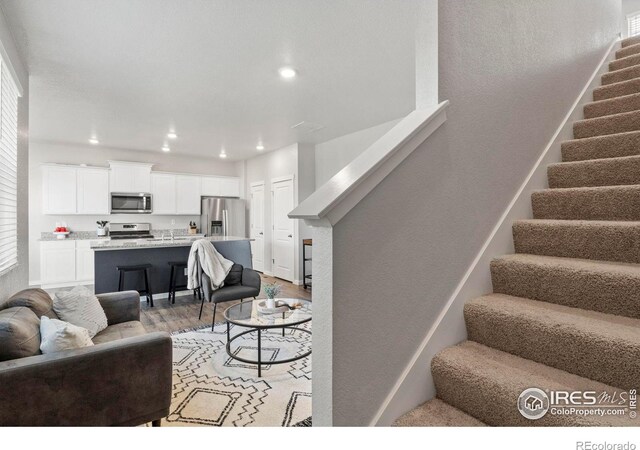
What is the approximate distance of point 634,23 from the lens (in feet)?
14.8

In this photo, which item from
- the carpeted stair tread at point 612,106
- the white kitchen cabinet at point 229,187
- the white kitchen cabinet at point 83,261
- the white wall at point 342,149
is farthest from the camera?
the white kitchen cabinet at point 229,187

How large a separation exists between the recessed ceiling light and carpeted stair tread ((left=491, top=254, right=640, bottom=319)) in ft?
8.27

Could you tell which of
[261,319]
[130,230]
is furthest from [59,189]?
[261,319]

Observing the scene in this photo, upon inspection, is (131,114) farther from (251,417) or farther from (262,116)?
(251,417)

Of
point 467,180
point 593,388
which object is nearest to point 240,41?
point 467,180

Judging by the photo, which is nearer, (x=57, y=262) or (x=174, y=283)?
(x=174, y=283)

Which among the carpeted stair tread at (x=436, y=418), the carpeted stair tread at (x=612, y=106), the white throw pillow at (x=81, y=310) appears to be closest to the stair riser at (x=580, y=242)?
the carpeted stair tread at (x=436, y=418)

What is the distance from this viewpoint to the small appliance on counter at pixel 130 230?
22.5ft

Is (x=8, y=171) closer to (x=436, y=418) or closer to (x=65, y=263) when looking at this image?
(x=436, y=418)

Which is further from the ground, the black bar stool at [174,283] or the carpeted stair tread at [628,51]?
the carpeted stair tread at [628,51]

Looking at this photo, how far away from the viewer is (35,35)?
100 inches

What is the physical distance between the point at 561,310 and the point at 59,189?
7.53 metres

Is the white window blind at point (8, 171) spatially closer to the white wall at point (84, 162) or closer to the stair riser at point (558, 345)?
the stair riser at point (558, 345)

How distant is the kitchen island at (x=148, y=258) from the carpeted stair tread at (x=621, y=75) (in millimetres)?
4439
